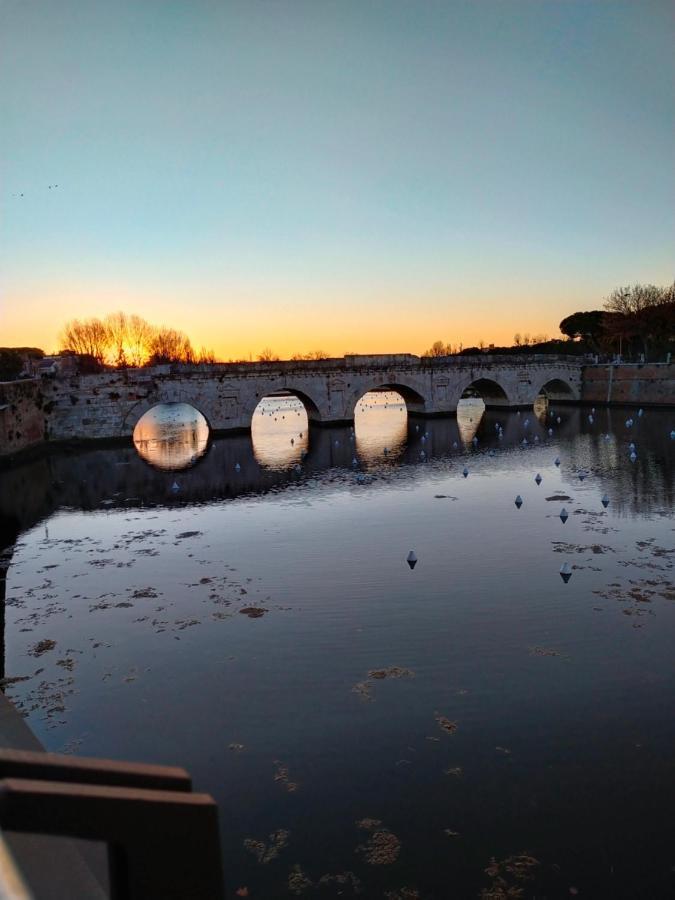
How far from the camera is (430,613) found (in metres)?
10.7

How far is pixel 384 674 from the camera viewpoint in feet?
28.4

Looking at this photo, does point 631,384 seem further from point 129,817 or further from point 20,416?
point 129,817

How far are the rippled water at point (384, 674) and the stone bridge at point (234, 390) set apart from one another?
15.1 metres

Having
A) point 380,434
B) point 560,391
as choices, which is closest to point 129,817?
point 380,434

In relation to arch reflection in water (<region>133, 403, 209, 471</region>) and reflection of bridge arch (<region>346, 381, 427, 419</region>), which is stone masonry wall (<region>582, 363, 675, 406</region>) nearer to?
reflection of bridge arch (<region>346, 381, 427, 419</region>)

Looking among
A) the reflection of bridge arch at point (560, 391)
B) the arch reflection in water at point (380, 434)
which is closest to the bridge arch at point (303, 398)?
the arch reflection in water at point (380, 434)

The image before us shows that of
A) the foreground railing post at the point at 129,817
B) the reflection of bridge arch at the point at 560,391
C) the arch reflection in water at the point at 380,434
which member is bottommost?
the arch reflection in water at the point at 380,434

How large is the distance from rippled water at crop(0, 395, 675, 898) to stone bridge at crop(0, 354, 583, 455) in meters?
15.1

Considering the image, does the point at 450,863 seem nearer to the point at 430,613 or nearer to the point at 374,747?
the point at 374,747

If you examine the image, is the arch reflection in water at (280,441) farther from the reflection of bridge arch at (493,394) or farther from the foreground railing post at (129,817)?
the foreground railing post at (129,817)

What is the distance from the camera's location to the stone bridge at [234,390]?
33125 mm

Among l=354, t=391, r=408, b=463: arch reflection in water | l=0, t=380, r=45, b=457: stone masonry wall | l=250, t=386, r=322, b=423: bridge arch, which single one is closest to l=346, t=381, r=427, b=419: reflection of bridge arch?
l=354, t=391, r=408, b=463: arch reflection in water

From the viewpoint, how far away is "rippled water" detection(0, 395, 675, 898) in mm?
5695

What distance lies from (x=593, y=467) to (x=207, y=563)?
1599cm
